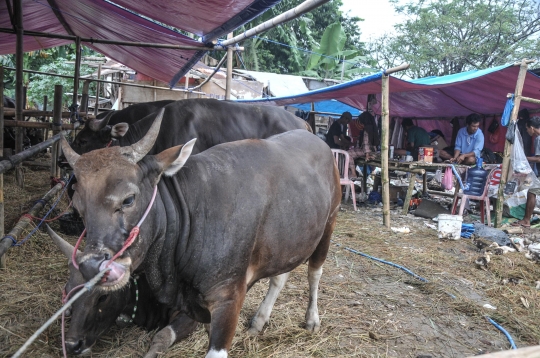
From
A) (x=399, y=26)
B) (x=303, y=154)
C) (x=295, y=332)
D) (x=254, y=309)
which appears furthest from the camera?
(x=399, y=26)

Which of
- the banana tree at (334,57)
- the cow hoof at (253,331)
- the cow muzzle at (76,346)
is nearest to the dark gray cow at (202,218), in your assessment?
the cow muzzle at (76,346)

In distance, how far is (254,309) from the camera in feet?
12.5

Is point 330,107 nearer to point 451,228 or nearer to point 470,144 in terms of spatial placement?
point 470,144

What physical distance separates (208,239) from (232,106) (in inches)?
134

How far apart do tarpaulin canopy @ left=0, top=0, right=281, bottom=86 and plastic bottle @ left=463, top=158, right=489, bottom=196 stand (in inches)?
214

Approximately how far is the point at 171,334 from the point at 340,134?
8749mm

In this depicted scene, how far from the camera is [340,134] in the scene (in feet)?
36.1

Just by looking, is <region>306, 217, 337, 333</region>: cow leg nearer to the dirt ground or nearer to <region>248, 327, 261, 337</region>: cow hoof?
the dirt ground

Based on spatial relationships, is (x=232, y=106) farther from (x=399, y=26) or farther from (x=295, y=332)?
(x=399, y=26)

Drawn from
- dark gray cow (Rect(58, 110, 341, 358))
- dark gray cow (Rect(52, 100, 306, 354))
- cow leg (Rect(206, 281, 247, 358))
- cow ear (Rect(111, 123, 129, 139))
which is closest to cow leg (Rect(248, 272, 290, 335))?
dark gray cow (Rect(58, 110, 341, 358))

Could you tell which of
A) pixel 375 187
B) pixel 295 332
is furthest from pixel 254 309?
pixel 375 187

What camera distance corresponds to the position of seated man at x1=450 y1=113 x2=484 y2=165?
920 cm

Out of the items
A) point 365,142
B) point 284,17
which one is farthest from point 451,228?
point 284,17

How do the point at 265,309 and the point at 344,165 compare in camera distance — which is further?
the point at 344,165
